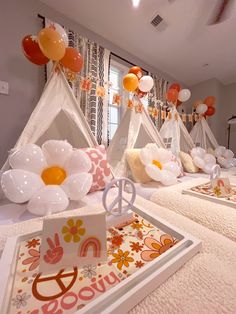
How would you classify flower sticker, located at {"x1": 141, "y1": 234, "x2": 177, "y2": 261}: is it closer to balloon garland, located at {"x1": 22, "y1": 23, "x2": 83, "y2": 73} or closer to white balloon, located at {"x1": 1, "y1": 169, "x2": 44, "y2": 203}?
white balloon, located at {"x1": 1, "y1": 169, "x2": 44, "y2": 203}

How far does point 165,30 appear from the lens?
7.41 ft

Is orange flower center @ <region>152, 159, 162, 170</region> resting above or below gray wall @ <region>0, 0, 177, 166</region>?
below

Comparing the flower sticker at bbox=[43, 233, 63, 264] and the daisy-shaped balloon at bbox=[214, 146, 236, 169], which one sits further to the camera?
the daisy-shaped balloon at bbox=[214, 146, 236, 169]

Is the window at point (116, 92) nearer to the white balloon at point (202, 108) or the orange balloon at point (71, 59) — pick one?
the orange balloon at point (71, 59)

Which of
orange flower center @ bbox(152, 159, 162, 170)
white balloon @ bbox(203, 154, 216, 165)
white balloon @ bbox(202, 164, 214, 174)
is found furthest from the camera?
white balloon @ bbox(203, 154, 216, 165)

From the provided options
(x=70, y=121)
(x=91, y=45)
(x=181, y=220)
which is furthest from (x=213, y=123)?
(x=181, y=220)

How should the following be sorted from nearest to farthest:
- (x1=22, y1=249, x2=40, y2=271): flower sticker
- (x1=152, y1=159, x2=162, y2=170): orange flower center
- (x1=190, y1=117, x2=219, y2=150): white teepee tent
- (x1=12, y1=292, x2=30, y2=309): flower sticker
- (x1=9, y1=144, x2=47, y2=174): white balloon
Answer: (x1=12, y1=292, x2=30, y2=309): flower sticker < (x1=22, y1=249, x2=40, y2=271): flower sticker < (x1=9, y1=144, x2=47, y2=174): white balloon < (x1=152, y1=159, x2=162, y2=170): orange flower center < (x1=190, y1=117, x2=219, y2=150): white teepee tent

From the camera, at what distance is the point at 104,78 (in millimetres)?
2354

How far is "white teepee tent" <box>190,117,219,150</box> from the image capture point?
312 cm

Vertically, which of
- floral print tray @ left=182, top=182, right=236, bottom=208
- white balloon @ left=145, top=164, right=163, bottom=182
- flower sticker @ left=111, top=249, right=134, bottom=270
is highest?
white balloon @ left=145, top=164, right=163, bottom=182

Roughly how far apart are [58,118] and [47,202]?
3.38ft

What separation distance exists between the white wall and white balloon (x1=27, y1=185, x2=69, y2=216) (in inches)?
159

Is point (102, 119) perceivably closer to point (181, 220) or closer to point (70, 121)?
point (70, 121)

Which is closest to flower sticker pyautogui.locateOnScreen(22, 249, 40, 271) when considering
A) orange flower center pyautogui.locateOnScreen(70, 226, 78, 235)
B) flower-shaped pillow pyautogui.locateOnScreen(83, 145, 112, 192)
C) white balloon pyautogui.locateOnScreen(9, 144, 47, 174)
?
orange flower center pyautogui.locateOnScreen(70, 226, 78, 235)
